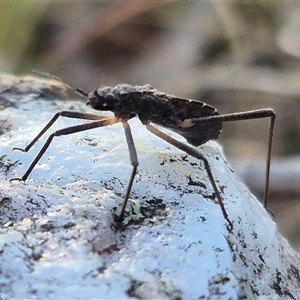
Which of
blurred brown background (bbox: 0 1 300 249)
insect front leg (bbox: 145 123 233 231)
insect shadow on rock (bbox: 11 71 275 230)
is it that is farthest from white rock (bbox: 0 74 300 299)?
blurred brown background (bbox: 0 1 300 249)

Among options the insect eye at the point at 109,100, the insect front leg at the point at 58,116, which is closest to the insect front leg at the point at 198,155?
the insect eye at the point at 109,100

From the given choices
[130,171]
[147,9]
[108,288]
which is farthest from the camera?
[147,9]

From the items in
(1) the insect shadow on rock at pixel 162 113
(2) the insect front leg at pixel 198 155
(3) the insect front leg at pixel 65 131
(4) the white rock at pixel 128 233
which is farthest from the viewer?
(1) the insect shadow on rock at pixel 162 113

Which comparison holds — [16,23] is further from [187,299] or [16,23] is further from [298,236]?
A: [187,299]

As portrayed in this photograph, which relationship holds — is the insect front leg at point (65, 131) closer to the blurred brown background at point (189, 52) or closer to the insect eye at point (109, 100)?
the insect eye at point (109, 100)

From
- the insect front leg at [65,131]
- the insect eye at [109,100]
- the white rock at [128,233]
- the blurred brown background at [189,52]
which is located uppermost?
the blurred brown background at [189,52]

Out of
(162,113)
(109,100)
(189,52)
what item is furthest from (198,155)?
(189,52)

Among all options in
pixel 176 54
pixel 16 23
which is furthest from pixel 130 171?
pixel 176 54
